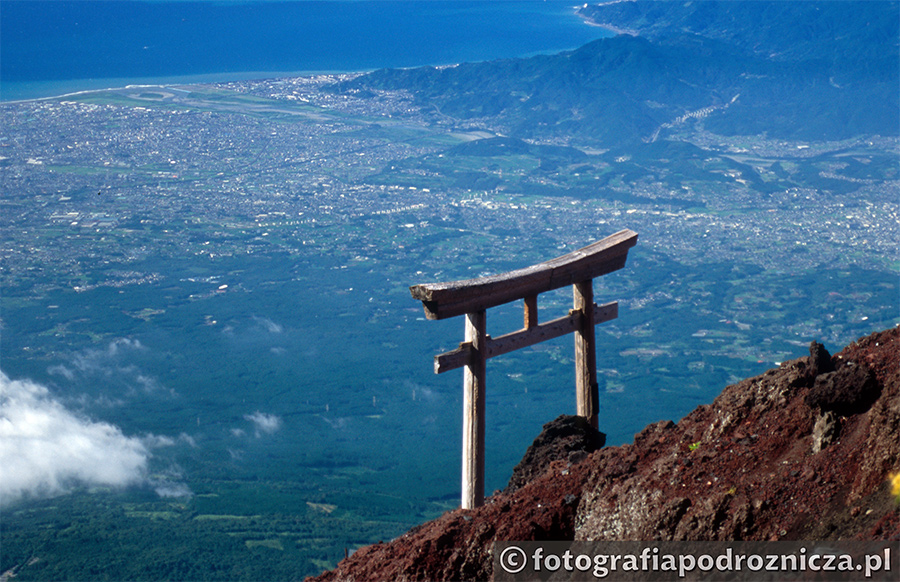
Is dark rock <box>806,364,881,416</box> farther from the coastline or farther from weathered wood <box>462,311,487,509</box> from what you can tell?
the coastline

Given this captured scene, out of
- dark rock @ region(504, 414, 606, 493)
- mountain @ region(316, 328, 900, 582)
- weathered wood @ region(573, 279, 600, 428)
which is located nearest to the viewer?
mountain @ region(316, 328, 900, 582)

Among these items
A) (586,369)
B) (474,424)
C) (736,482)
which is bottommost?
(736,482)

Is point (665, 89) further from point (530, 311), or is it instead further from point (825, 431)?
point (825, 431)

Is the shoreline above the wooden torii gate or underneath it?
above

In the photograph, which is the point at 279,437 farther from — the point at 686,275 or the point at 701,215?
the point at 701,215

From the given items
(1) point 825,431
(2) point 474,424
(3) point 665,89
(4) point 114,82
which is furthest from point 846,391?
(3) point 665,89

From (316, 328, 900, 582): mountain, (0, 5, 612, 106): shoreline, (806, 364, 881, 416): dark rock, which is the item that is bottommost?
(316, 328, 900, 582): mountain

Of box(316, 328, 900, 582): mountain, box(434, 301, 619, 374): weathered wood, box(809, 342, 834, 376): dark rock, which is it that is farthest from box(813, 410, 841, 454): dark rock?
box(434, 301, 619, 374): weathered wood
